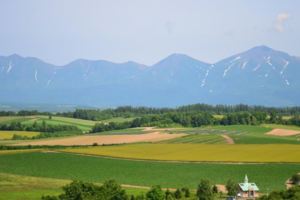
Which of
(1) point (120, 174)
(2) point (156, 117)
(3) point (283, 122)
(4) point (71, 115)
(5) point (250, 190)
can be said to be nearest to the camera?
(5) point (250, 190)

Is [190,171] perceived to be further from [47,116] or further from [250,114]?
[47,116]

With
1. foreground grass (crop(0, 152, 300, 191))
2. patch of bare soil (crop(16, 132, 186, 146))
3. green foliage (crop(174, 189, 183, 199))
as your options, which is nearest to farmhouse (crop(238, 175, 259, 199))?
foreground grass (crop(0, 152, 300, 191))

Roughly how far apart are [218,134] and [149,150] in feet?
73.4

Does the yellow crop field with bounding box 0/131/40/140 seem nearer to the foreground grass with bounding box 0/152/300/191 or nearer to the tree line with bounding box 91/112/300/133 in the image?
the tree line with bounding box 91/112/300/133

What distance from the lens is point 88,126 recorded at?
14012 centimetres

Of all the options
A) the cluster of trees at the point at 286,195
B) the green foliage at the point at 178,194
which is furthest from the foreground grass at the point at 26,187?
the cluster of trees at the point at 286,195

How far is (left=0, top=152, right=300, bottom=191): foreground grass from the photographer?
57.5m

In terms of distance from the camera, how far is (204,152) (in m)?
77.0

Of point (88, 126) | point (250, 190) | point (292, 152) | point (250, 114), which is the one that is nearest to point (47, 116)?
point (88, 126)

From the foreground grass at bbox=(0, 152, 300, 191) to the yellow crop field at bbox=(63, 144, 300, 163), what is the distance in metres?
3.98

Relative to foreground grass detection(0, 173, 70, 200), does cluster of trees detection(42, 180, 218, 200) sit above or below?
above

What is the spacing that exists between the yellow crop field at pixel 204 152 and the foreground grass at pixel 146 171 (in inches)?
157

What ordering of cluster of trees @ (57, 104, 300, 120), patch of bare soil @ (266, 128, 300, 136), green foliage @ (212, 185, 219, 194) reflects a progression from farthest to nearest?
cluster of trees @ (57, 104, 300, 120) → patch of bare soil @ (266, 128, 300, 136) → green foliage @ (212, 185, 219, 194)

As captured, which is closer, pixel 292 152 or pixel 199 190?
pixel 199 190
